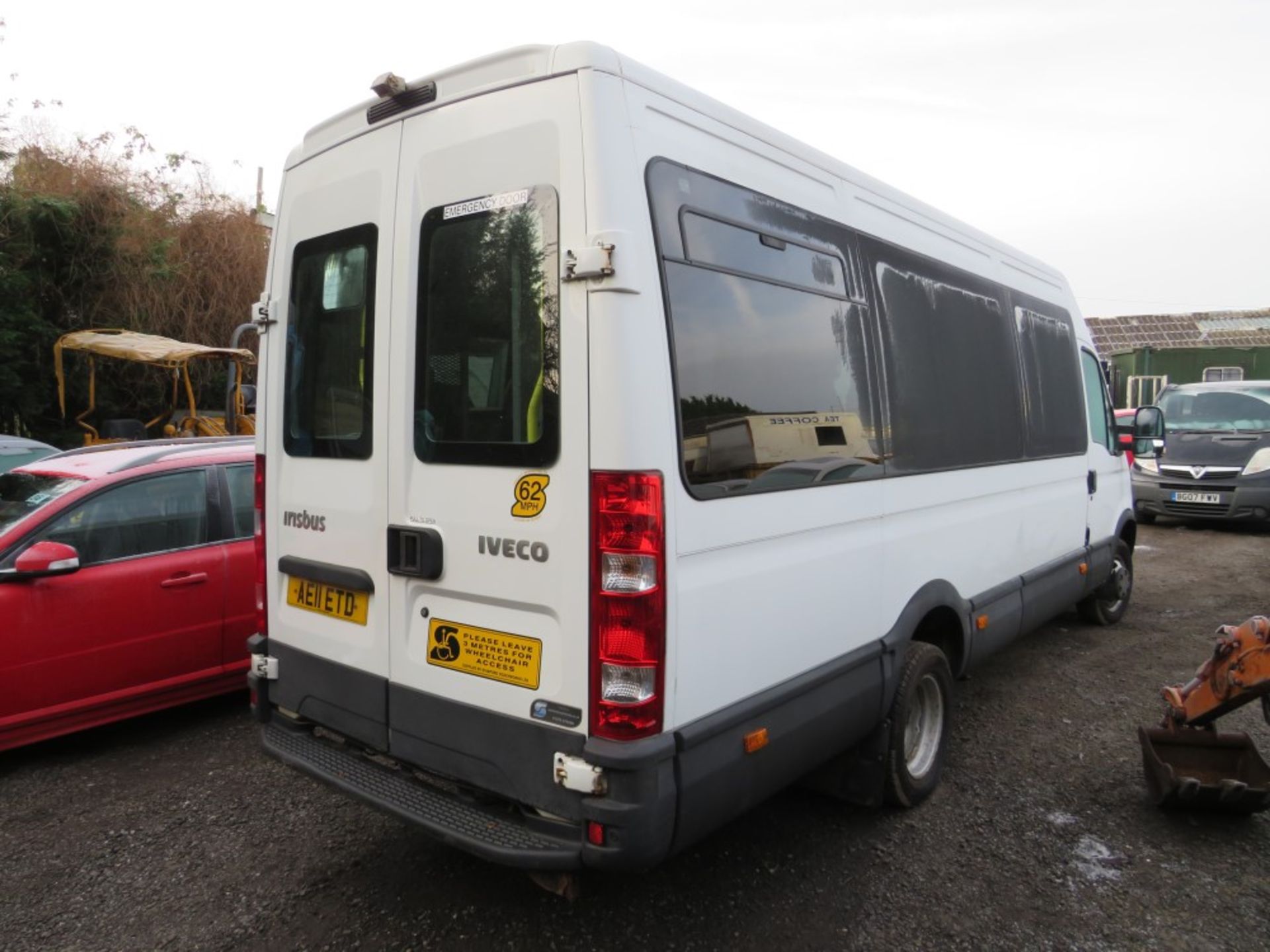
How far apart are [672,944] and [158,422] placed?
11.3m

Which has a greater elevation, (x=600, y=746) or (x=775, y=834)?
(x=600, y=746)

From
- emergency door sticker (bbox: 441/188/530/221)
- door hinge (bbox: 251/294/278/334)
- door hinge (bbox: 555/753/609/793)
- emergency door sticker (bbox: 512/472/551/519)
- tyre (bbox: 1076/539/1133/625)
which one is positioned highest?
emergency door sticker (bbox: 441/188/530/221)

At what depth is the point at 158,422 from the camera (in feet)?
38.3

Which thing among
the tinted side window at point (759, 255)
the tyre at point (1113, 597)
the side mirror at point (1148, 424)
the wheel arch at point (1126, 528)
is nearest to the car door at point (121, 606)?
the tinted side window at point (759, 255)

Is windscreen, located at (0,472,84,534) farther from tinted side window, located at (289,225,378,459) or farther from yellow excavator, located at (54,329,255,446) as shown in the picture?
yellow excavator, located at (54,329,255,446)

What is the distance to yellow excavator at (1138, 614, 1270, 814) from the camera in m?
3.40

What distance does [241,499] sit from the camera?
4848 millimetres

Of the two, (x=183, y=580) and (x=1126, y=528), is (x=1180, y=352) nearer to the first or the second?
(x=1126, y=528)

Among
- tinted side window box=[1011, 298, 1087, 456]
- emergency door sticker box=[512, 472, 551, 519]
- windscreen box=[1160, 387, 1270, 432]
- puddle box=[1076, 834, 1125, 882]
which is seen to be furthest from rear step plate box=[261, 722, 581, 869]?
A: windscreen box=[1160, 387, 1270, 432]

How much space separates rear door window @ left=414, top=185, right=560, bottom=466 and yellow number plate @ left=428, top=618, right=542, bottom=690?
529 millimetres

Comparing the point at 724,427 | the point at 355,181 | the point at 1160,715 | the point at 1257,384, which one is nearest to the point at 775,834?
the point at 724,427

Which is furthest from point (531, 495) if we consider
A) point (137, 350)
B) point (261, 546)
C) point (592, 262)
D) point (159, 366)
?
point (159, 366)

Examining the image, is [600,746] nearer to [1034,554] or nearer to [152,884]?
[152,884]

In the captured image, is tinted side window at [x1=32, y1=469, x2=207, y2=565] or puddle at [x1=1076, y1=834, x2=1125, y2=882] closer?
puddle at [x1=1076, y1=834, x2=1125, y2=882]
